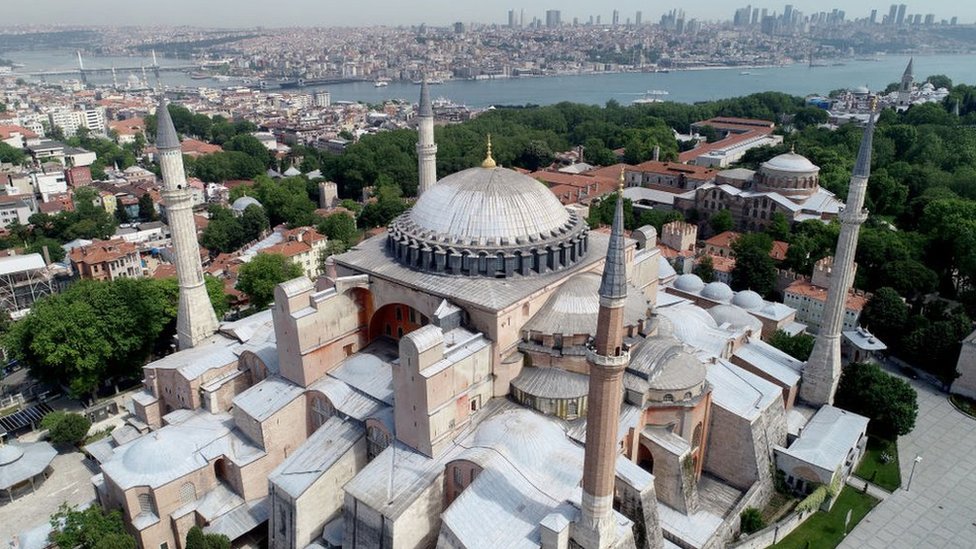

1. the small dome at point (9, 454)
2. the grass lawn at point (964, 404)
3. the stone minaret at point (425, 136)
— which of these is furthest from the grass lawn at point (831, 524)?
the small dome at point (9, 454)

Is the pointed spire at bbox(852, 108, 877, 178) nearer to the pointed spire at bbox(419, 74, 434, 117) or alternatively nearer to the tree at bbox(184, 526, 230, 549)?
the pointed spire at bbox(419, 74, 434, 117)

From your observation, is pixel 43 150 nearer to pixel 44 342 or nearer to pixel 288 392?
pixel 44 342

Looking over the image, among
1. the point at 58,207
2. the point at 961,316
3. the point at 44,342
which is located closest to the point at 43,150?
the point at 58,207

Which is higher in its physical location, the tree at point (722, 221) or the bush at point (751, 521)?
the tree at point (722, 221)

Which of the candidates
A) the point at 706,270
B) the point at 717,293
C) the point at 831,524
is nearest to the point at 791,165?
the point at 706,270

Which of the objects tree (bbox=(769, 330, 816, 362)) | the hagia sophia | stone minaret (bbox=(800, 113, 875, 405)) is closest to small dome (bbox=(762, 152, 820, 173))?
tree (bbox=(769, 330, 816, 362))

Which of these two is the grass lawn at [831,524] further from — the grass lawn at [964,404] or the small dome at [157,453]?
the small dome at [157,453]
